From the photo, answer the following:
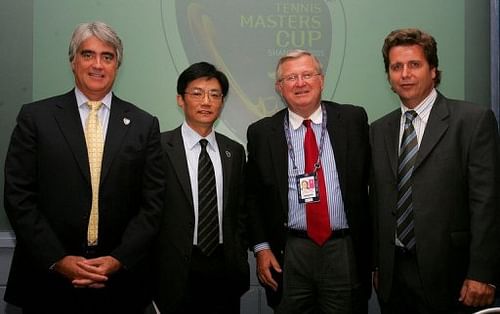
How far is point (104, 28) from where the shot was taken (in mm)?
2023

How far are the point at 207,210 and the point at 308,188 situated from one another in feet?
1.51

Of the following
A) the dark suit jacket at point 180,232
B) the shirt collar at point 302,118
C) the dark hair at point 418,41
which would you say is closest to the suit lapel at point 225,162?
the dark suit jacket at point 180,232

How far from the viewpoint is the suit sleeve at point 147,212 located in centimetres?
194

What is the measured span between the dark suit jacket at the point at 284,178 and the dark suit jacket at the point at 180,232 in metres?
0.10

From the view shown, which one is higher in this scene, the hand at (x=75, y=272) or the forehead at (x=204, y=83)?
the forehead at (x=204, y=83)

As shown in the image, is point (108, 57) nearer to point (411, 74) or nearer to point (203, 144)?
point (203, 144)

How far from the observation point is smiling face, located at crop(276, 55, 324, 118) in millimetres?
2271

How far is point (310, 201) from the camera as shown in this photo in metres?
2.17

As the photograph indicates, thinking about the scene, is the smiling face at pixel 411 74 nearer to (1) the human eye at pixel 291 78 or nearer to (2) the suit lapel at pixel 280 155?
(1) the human eye at pixel 291 78

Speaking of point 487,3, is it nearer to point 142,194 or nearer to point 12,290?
point 142,194

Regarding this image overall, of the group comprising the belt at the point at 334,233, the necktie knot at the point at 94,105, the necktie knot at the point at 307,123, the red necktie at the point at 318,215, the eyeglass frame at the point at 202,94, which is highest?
the eyeglass frame at the point at 202,94

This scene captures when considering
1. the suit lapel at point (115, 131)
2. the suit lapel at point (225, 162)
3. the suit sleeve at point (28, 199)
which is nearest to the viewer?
the suit sleeve at point (28, 199)

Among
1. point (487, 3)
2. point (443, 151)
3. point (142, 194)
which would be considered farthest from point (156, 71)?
point (487, 3)

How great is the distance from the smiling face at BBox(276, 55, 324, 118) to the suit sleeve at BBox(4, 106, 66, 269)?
1.11 metres
